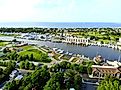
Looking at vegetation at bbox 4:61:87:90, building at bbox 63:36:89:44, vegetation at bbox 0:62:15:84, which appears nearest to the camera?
vegetation at bbox 4:61:87:90

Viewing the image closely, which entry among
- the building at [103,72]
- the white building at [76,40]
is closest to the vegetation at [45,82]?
the building at [103,72]

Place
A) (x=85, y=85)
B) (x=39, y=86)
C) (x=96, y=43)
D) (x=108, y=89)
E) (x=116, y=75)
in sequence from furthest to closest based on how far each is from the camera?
(x=96, y=43) → (x=116, y=75) → (x=85, y=85) → (x=39, y=86) → (x=108, y=89)

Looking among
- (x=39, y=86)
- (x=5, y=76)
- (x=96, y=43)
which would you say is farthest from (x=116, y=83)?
(x=96, y=43)

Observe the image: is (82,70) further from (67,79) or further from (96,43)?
(96,43)

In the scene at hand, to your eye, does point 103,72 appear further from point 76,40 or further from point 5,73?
point 76,40

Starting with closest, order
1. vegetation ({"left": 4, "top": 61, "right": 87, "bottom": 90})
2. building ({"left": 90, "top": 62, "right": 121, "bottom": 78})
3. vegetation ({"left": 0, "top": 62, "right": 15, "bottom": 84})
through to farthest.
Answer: vegetation ({"left": 4, "top": 61, "right": 87, "bottom": 90}) → vegetation ({"left": 0, "top": 62, "right": 15, "bottom": 84}) → building ({"left": 90, "top": 62, "right": 121, "bottom": 78})

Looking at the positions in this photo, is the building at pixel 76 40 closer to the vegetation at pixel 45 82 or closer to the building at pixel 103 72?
the building at pixel 103 72

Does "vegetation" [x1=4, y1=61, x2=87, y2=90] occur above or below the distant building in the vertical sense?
above

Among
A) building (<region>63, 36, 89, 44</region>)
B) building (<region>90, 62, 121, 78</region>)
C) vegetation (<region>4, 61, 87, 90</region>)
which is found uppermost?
vegetation (<region>4, 61, 87, 90</region>)

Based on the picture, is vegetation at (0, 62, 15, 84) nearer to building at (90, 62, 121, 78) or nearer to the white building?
building at (90, 62, 121, 78)

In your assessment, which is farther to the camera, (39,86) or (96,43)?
(96,43)

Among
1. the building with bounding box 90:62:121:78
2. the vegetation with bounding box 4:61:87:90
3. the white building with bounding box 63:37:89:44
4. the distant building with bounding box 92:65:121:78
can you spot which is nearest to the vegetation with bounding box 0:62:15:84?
the vegetation with bounding box 4:61:87:90
